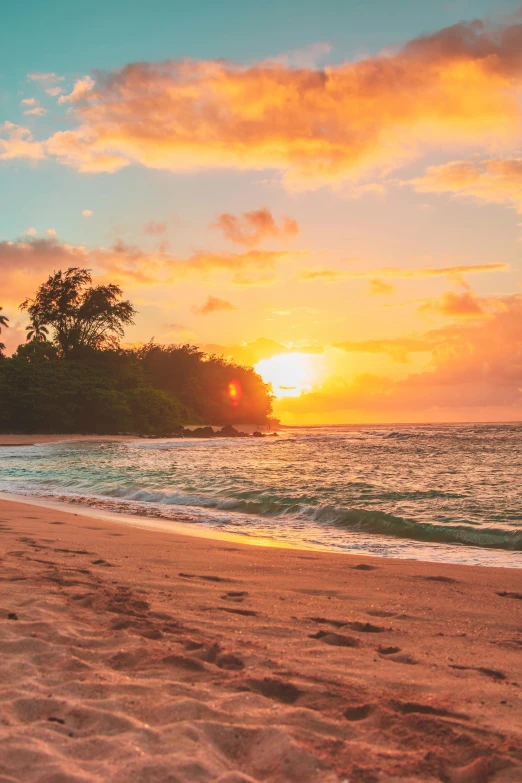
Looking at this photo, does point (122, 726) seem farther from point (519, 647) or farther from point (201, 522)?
point (201, 522)

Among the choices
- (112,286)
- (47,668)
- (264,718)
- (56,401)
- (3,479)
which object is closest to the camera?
(264,718)

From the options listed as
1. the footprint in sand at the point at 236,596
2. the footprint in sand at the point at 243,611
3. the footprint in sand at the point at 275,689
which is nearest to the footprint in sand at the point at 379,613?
the footprint in sand at the point at 243,611

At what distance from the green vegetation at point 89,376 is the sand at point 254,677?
47729 mm

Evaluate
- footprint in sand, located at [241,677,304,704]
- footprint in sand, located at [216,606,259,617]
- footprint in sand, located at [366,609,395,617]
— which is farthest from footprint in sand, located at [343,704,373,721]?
footprint in sand, located at [366,609,395,617]

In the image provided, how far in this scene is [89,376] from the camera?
55.7m

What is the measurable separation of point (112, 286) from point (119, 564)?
5907 centimetres

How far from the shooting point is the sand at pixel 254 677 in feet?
8.09

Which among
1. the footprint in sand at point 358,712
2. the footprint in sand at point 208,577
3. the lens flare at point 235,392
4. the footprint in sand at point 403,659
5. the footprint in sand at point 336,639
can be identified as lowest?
the footprint in sand at point 208,577

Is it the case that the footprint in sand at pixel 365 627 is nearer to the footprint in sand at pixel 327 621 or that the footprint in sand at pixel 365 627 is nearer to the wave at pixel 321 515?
the footprint in sand at pixel 327 621

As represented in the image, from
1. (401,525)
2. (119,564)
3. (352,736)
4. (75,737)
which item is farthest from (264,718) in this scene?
(401,525)

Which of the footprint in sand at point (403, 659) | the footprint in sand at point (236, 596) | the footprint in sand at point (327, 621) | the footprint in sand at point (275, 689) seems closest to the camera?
the footprint in sand at point (275, 689)

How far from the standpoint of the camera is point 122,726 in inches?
106

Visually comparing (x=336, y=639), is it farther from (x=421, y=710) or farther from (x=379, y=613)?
(x=421, y=710)

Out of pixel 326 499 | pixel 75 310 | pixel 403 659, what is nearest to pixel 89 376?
pixel 75 310
